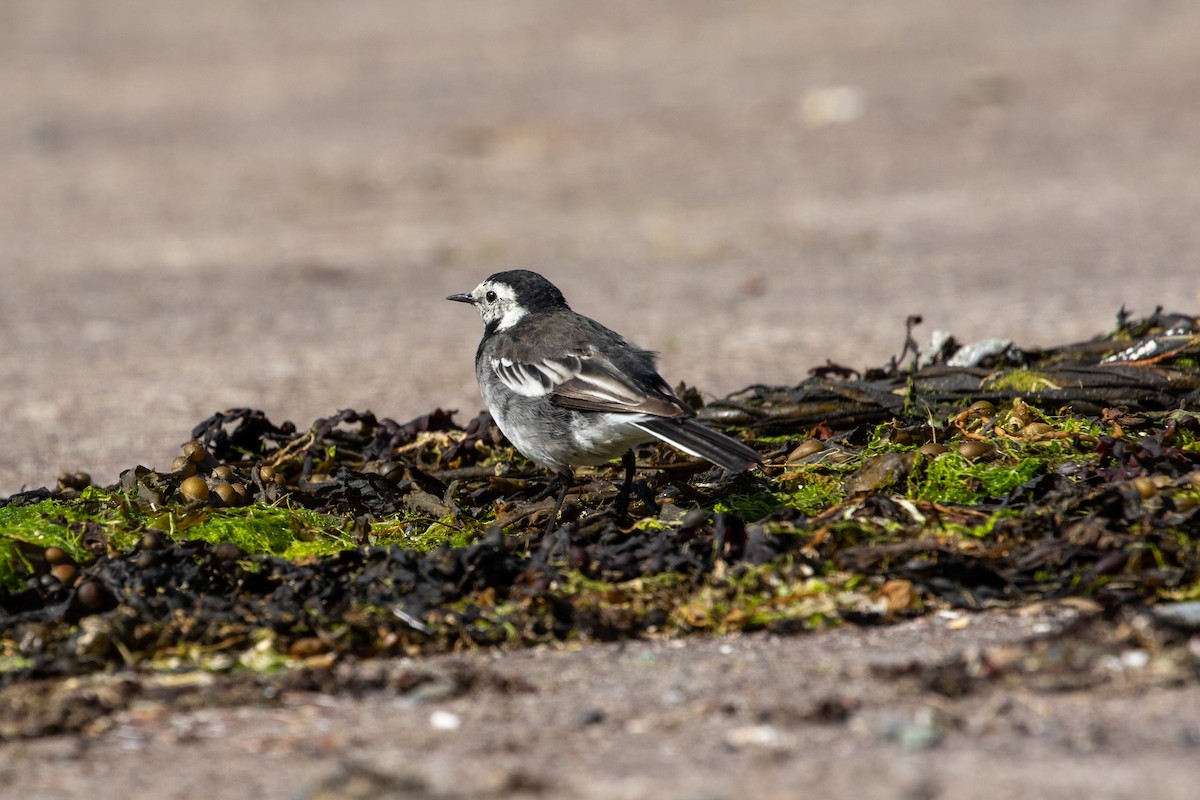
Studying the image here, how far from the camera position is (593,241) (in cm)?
1390

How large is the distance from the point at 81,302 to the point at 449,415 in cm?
644

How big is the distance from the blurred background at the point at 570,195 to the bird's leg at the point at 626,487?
2676mm

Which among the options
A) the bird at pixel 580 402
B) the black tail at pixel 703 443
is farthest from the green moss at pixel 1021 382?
the black tail at pixel 703 443

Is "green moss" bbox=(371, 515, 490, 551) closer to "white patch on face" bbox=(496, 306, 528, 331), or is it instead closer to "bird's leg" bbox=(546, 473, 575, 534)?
"bird's leg" bbox=(546, 473, 575, 534)

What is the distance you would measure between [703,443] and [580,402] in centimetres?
61

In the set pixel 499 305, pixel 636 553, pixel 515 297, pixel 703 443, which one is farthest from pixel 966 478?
pixel 499 305

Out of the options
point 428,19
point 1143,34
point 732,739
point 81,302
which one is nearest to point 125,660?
Result: point 732,739

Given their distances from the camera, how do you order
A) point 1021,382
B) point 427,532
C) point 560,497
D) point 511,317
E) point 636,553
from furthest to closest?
1. point 511,317
2. point 1021,382
3. point 560,497
4. point 427,532
5. point 636,553

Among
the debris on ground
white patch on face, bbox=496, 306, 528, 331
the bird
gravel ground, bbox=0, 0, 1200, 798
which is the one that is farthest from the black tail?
white patch on face, bbox=496, 306, 528, 331

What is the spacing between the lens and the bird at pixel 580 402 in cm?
538

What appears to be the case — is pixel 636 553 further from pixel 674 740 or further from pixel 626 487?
pixel 674 740

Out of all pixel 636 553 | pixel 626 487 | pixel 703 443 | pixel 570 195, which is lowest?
pixel 636 553

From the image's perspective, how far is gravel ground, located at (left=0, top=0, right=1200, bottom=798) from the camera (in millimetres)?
3703

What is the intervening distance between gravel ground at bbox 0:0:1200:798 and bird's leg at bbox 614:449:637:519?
3.83 feet
